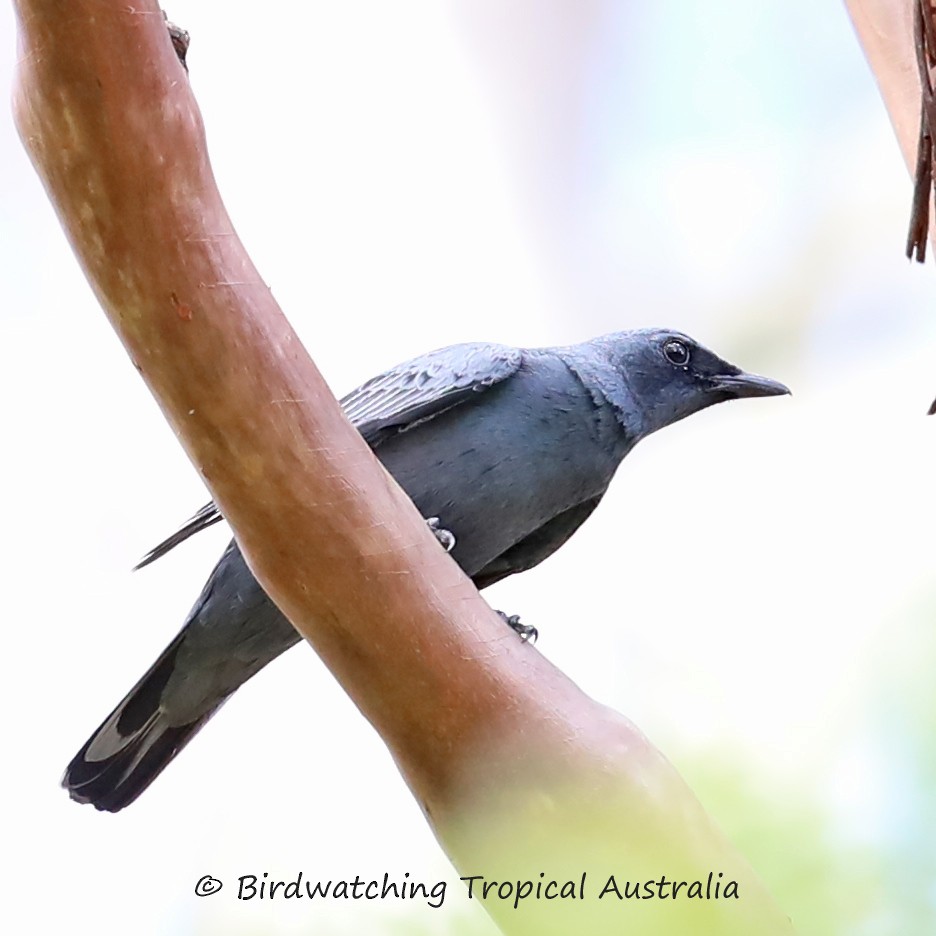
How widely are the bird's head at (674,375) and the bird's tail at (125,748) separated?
3.45ft

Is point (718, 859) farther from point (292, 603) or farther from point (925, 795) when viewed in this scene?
point (925, 795)

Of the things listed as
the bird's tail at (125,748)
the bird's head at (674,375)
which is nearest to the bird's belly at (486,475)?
the bird's head at (674,375)

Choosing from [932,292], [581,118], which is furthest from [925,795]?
[581,118]

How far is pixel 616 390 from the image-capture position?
7.62 feet

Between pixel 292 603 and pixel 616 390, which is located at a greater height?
pixel 292 603

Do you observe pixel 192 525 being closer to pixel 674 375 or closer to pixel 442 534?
pixel 442 534

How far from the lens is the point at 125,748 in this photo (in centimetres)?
210

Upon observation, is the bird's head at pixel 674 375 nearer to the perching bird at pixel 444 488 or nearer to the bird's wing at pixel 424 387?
the perching bird at pixel 444 488

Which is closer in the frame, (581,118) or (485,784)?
(485,784)

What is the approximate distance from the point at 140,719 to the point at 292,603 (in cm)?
79

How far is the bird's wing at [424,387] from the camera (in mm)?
2111

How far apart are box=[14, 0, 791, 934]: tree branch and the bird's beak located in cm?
108

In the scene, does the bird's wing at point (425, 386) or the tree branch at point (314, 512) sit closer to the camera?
the tree branch at point (314, 512)

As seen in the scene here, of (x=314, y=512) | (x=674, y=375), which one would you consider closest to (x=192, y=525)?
(x=314, y=512)
